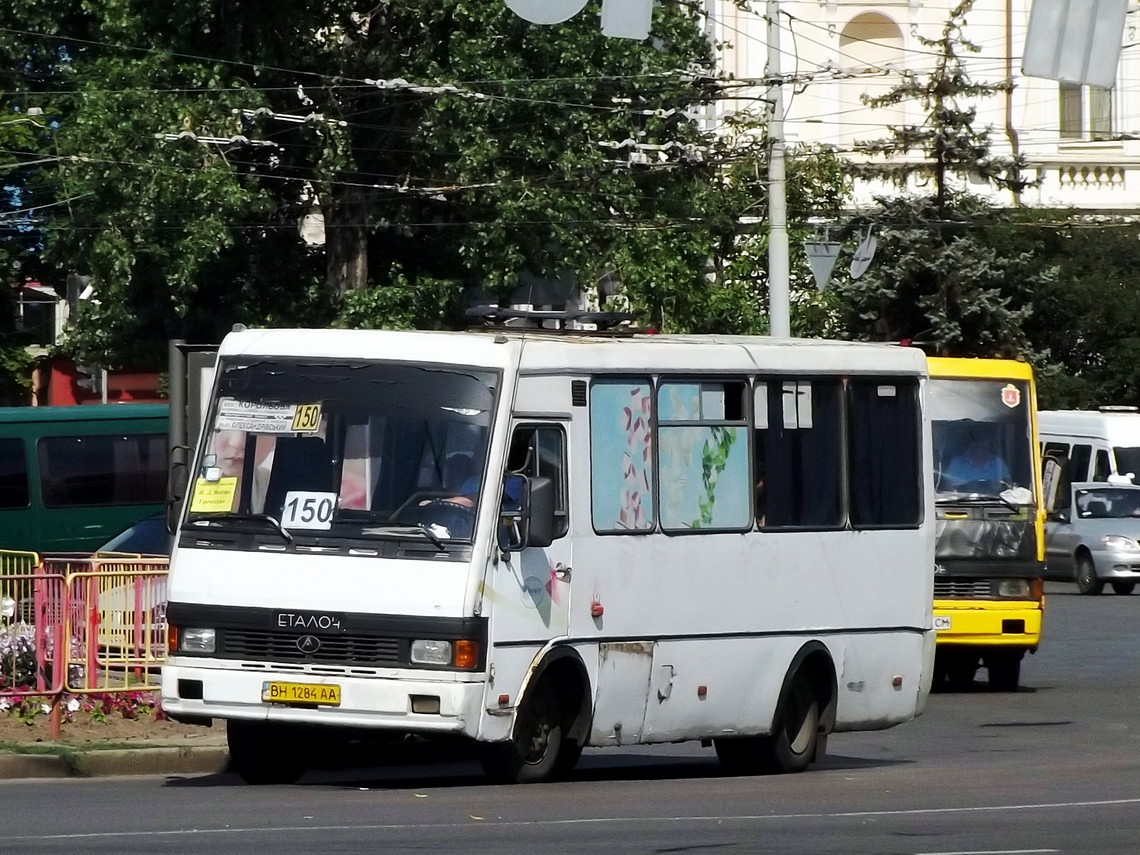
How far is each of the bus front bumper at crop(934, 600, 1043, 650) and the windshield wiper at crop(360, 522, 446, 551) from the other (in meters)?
8.98

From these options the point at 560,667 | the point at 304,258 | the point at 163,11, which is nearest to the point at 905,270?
the point at 304,258

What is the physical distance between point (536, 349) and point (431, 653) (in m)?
1.74

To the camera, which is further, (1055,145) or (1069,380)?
(1055,145)

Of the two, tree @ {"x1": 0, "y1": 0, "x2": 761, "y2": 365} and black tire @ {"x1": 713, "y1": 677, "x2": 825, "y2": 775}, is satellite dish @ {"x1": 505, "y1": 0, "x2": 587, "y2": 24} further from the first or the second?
tree @ {"x1": 0, "y1": 0, "x2": 761, "y2": 365}

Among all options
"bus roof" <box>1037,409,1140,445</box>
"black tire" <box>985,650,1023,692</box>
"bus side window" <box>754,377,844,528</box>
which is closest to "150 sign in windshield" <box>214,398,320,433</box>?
"bus side window" <box>754,377,844,528</box>

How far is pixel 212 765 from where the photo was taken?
13422 mm

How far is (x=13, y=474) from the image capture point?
31844 mm

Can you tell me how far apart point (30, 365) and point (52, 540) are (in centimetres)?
2397

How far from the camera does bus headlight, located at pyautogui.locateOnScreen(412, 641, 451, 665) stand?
37.0 ft

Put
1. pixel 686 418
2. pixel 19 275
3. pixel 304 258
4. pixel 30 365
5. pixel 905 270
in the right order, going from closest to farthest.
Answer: pixel 686 418 < pixel 304 258 < pixel 19 275 < pixel 905 270 < pixel 30 365

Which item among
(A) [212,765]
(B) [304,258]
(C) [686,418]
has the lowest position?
(A) [212,765]

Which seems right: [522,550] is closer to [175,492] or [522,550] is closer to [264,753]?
[264,753]

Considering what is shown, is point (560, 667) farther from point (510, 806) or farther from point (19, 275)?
point (19, 275)

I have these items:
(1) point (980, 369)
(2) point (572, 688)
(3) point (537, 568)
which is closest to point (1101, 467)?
(1) point (980, 369)
